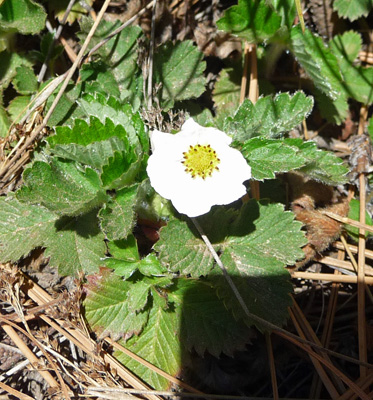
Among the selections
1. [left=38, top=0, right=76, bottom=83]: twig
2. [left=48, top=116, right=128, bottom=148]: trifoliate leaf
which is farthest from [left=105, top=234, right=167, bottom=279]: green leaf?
[left=38, top=0, right=76, bottom=83]: twig

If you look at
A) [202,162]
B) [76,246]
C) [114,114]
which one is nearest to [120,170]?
[114,114]

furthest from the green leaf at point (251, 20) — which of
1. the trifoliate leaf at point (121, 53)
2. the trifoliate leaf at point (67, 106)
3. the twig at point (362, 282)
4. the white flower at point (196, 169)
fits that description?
the twig at point (362, 282)

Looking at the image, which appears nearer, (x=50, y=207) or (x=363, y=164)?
(x=50, y=207)

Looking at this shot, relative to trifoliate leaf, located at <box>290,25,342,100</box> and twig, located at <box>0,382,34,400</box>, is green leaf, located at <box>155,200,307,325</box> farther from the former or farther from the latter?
twig, located at <box>0,382,34,400</box>

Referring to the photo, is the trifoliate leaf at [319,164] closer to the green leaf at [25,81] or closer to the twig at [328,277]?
the twig at [328,277]

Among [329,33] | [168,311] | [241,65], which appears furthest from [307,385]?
[329,33]

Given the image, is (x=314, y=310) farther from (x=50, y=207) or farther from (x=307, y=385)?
(x=50, y=207)
